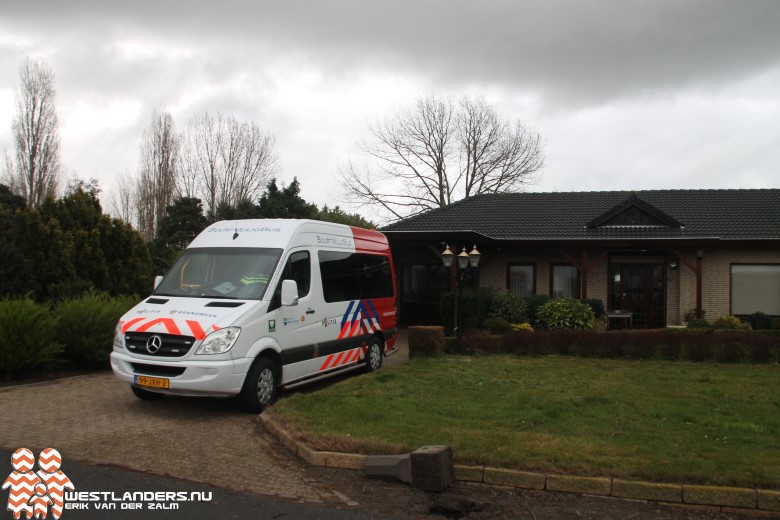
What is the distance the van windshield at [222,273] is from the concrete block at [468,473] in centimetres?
390

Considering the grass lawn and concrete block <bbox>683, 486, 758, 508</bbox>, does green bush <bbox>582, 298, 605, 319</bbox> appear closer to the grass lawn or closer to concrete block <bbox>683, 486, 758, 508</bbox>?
the grass lawn

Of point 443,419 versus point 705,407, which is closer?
point 443,419

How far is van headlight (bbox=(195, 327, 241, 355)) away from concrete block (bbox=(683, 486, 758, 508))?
5147 millimetres

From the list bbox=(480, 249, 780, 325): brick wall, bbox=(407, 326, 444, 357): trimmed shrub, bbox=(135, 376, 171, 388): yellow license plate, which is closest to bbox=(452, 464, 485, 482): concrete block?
bbox=(135, 376, 171, 388): yellow license plate

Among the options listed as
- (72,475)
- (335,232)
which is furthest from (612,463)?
(335,232)

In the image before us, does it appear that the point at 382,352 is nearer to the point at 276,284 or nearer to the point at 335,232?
the point at 335,232

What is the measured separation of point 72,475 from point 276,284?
370 centimetres

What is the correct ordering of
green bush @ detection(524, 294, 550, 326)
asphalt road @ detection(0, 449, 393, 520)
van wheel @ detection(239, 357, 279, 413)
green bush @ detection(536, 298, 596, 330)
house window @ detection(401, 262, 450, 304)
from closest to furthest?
1. asphalt road @ detection(0, 449, 393, 520)
2. van wheel @ detection(239, 357, 279, 413)
3. green bush @ detection(536, 298, 596, 330)
4. green bush @ detection(524, 294, 550, 326)
5. house window @ detection(401, 262, 450, 304)

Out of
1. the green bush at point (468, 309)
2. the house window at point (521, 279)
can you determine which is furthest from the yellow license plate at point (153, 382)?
the house window at point (521, 279)

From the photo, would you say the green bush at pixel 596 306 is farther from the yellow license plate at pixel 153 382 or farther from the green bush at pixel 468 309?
the yellow license plate at pixel 153 382

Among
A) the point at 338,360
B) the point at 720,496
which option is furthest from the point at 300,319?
the point at 720,496

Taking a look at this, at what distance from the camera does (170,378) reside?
26.4ft

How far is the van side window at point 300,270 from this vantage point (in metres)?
9.43

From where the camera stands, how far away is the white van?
809 cm
